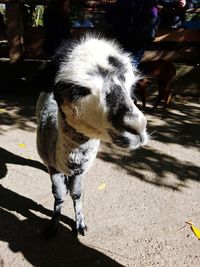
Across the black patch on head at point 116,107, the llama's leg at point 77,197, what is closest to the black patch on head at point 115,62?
the black patch on head at point 116,107

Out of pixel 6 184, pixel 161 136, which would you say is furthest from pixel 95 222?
pixel 161 136

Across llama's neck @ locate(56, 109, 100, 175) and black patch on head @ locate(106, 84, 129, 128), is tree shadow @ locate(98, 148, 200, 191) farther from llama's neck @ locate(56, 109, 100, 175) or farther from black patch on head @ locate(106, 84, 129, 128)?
black patch on head @ locate(106, 84, 129, 128)

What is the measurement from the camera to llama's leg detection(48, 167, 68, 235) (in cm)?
325

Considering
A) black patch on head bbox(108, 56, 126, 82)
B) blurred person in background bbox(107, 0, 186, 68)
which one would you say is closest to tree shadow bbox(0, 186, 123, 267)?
black patch on head bbox(108, 56, 126, 82)

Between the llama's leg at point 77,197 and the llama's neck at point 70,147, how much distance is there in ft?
0.84

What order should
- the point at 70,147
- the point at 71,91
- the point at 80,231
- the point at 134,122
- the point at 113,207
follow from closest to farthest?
1. the point at 134,122
2. the point at 71,91
3. the point at 70,147
4. the point at 80,231
5. the point at 113,207

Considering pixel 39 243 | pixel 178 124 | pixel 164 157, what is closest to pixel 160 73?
pixel 178 124

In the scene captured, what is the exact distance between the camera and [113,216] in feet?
12.2

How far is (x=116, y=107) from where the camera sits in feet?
Result: 6.97

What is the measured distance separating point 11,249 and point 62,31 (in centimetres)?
370

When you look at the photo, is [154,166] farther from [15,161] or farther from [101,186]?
[15,161]

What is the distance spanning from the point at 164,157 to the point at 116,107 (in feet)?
9.88

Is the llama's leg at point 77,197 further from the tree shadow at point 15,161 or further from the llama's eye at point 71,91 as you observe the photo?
the tree shadow at point 15,161

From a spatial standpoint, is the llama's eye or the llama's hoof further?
the llama's hoof
